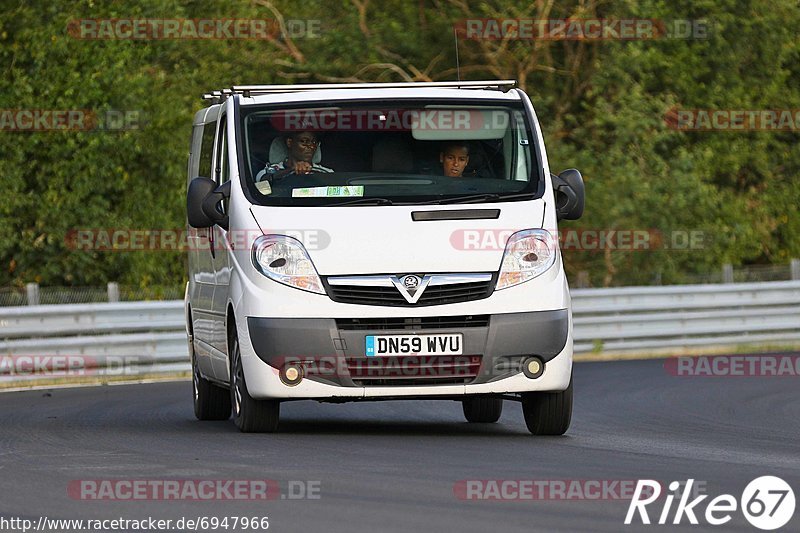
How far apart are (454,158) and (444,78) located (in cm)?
2128

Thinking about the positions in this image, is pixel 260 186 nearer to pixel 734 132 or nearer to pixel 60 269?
pixel 60 269

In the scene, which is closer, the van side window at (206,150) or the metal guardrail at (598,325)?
the van side window at (206,150)

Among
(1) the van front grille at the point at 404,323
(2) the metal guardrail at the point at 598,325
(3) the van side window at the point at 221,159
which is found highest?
(3) the van side window at the point at 221,159

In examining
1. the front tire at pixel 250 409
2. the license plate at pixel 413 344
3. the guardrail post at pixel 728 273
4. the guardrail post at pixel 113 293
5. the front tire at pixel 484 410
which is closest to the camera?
the license plate at pixel 413 344

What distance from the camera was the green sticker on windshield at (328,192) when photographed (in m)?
11.2

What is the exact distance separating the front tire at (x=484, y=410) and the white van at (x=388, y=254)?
4.82ft

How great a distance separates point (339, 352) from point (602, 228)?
18.7 meters

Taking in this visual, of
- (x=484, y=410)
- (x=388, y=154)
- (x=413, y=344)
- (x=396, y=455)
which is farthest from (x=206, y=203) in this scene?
(x=484, y=410)

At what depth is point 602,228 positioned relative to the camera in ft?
95.3

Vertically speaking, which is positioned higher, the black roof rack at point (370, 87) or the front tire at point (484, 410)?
the black roof rack at point (370, 87)

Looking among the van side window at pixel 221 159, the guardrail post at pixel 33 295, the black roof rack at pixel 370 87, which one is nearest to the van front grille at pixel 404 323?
the van side window at pixel 221 159

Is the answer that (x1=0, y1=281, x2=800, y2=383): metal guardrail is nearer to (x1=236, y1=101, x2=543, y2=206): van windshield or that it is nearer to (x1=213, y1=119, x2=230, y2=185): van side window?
(x1=213, y1=119, x2=230, y2=185): van side window

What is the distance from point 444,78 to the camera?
3269cm

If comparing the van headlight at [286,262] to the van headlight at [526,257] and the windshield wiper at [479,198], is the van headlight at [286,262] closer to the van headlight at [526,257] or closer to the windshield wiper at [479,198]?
the windshield wiper at [479,198]
